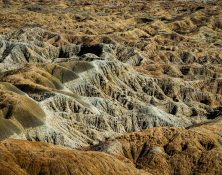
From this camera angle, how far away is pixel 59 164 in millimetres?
62188

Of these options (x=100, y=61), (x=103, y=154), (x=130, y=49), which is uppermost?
(x=103, y=154)

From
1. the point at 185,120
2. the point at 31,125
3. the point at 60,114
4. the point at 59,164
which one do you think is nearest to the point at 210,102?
the point at 185,120

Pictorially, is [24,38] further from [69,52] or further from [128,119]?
[128,119]

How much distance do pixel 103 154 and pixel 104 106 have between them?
38.1 meters

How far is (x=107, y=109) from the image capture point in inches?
4156


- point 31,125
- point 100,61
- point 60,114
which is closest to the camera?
point 31,125

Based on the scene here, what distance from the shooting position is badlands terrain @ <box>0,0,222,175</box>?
66625 millimetres

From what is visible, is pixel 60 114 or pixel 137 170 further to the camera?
pixel 60 114

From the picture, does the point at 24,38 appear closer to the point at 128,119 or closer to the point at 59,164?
the point at 128,119

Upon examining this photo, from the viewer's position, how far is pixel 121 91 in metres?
119

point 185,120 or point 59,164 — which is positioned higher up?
point 59,164

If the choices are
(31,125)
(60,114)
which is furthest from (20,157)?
(60,114)

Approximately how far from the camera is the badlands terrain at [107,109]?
66.6 metres

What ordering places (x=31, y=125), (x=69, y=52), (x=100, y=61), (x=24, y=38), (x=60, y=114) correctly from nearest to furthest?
(x=31, y=125) → (x=60, y=114) → (x=100, y=61) → (x=69, y=52) → (x=24, y=38)
